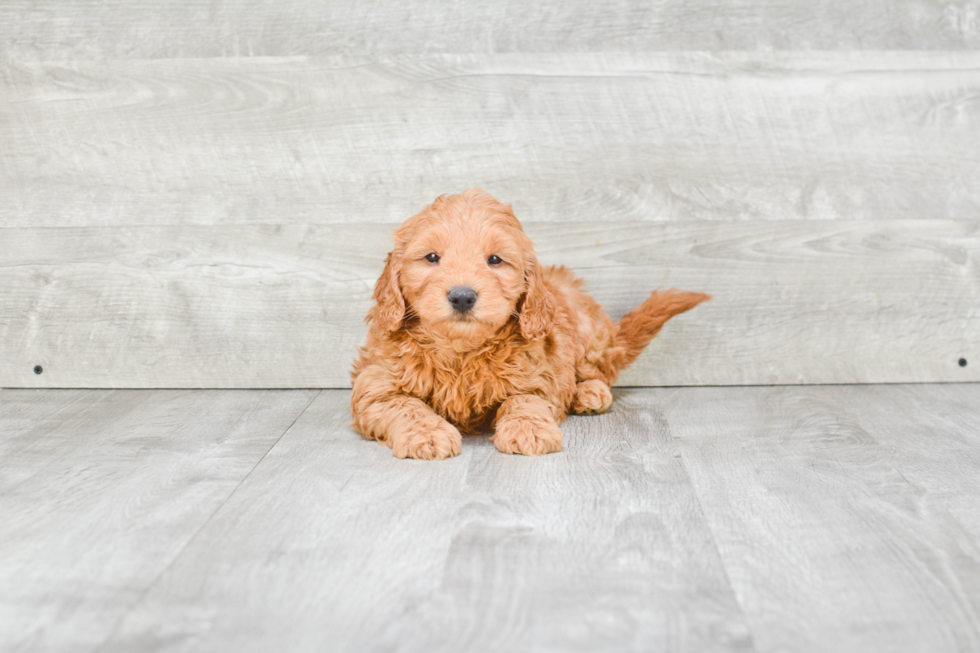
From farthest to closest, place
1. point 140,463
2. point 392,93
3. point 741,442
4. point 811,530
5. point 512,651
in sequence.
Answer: point 392,93 < point 741,442 < point 140,463 < point 811,530 < point 512,651

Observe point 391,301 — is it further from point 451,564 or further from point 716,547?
point 716,547

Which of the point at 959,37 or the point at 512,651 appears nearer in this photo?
the point at 512,651

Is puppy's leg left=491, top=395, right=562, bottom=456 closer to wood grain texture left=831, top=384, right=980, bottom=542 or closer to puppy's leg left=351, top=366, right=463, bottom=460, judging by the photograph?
puppy's leg left=351, top=366, right=463, bottom=460

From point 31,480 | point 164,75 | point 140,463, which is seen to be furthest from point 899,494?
point 164,75

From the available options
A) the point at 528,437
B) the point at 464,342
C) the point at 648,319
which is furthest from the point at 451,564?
the point at 648,319

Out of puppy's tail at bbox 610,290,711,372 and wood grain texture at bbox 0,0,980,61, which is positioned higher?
wood grain texture at bbox 0,0,980,61

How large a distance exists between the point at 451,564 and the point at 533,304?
88 centimetres

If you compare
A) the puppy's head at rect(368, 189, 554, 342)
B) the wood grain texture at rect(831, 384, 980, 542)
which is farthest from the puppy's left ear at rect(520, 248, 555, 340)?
the wood grain texture at rect(831, 384, 980, 542)

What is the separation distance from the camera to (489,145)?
2.77 metres

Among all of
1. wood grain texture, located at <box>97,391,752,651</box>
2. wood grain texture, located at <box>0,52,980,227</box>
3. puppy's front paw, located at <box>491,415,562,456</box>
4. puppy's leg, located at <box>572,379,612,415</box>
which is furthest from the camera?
wood grain texture, located at <box>0,52,980,227</box>

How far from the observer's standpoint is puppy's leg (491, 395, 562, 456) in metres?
2.08

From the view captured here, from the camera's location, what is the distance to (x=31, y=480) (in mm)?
1912

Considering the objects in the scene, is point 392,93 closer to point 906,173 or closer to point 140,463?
point 140,463

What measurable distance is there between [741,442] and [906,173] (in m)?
1.29
